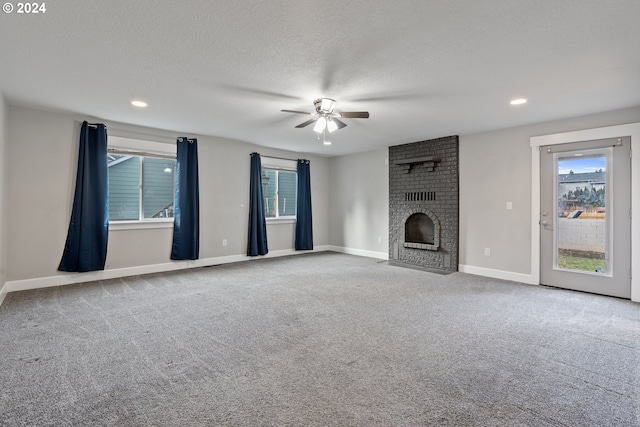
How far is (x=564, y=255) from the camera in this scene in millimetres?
4398

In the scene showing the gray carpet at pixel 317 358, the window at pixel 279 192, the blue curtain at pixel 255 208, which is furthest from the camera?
the window at pixel 279 192

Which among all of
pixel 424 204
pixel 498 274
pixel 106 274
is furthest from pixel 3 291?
pixel 498 274

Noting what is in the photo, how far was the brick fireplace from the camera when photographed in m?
5.58

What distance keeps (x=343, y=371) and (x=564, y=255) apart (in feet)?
13.1

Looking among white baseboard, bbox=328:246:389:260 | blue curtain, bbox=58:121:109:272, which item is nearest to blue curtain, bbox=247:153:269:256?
white baseboard, bbox=328:246:389:260

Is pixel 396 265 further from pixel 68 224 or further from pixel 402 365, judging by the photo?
pixel 68 224

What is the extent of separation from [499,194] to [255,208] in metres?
4.43

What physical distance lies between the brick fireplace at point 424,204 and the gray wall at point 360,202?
0.94 feet

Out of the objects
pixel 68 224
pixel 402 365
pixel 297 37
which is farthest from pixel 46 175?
pixel 402 365

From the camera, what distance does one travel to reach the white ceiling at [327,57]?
6.72ft

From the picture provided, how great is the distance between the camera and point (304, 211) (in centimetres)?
734

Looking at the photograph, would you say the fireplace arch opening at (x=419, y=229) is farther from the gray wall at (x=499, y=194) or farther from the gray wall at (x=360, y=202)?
the gray wall at (x=499, y=194)

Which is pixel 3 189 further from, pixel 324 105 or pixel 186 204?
pixel 324 105

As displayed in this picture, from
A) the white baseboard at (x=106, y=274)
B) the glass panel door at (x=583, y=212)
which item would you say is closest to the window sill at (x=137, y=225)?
the white baseboard at (x=106, y=274)
